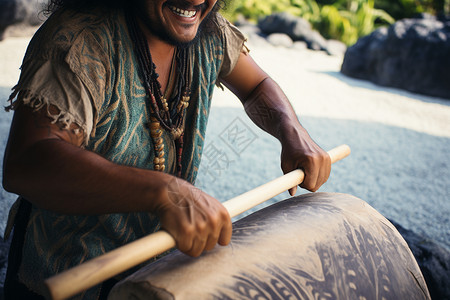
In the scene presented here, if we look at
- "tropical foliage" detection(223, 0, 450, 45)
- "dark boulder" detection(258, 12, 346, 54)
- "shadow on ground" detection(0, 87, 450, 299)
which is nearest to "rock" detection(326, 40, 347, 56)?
"dark boulder" detection(258, 12, 346, 54)

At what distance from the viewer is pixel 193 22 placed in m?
1.20

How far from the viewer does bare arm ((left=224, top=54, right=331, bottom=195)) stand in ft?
3.98

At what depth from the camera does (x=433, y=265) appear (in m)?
1.79

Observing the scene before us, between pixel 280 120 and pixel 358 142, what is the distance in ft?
9.99

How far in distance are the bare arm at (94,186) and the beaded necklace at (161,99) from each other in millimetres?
349

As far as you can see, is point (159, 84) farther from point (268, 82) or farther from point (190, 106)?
point (268, 82)

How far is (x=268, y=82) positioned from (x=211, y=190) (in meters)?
1.70

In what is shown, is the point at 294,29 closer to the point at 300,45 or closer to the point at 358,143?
the point at 300,45

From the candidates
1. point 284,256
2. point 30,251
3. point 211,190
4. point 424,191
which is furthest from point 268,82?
point 424,191

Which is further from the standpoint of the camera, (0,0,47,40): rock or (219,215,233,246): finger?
(0,0,47,40): rock

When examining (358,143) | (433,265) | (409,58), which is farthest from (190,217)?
(409,58)

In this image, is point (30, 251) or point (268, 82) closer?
point (30, 251)

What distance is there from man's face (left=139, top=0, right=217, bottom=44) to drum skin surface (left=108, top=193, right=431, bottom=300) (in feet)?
1.81

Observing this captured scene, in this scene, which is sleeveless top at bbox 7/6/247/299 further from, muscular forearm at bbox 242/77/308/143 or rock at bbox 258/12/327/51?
rock at bbox 258/12/327/51
